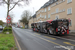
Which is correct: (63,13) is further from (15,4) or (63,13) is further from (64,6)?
(15,4)

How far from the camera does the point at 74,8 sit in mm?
18656

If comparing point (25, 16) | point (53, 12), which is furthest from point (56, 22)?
point (25, 16)

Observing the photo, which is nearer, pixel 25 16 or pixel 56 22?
pixel 56 22

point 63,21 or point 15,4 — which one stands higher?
point 15,4

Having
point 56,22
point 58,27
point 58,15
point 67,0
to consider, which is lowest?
point 58,27

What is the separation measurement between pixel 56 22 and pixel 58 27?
90 cm

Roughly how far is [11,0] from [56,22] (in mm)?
10299

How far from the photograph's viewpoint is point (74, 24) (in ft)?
61.0

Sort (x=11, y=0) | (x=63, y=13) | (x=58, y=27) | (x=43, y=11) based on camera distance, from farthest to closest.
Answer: (x=43, y=11)
(x=63, y=13)
(x=11, y=0)
(x=58, y=27)

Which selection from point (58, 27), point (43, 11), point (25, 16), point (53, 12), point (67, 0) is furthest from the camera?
point (25, 16)

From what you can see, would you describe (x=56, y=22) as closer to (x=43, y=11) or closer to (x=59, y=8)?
(x=59, y=8)

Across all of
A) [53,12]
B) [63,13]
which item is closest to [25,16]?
[53,12]

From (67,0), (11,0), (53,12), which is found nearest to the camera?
(11,0)

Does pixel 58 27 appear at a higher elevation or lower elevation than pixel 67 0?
lower
